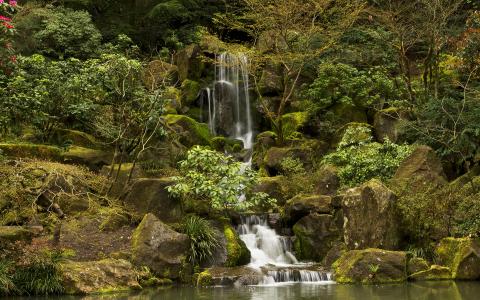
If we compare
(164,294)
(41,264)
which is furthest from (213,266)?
(41,264)

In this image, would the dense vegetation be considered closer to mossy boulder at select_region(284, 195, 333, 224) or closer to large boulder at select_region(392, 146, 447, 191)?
large boulder at select_region(392, 146, 447, 191)

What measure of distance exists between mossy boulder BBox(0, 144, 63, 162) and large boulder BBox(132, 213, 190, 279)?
543 centimetres

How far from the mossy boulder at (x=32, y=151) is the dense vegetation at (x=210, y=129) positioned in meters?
0.05

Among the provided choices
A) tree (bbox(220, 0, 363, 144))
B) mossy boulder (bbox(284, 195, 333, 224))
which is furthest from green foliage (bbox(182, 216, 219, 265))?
tree (bbox(220, 0, 363, 144))

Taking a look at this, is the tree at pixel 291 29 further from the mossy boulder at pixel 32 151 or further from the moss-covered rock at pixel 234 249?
the mossy boulder at pixel 32 151

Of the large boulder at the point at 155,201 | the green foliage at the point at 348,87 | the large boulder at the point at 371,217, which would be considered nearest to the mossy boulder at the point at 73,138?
the large boulder at the point at 155,201

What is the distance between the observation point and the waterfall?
89.5ft

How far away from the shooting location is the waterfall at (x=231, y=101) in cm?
2727

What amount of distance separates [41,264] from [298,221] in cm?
814

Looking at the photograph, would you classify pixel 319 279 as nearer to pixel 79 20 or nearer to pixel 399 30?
pixel 399 30

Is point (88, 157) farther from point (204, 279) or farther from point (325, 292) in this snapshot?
point (325, 292)

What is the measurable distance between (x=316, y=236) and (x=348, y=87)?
1040 centimetres

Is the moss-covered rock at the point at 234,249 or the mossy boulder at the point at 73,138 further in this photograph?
the mossy boulder at the point at 73,138

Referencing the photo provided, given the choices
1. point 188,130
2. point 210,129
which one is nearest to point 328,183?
point 188,130
